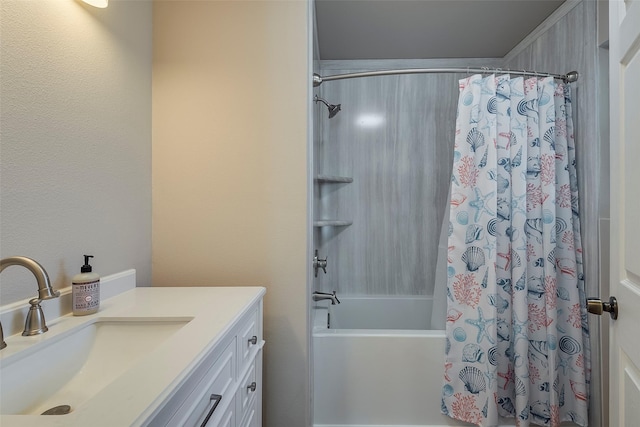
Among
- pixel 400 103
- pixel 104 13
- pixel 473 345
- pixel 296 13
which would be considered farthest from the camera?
pixel 400 103

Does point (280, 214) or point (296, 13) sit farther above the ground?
point (296, 13)

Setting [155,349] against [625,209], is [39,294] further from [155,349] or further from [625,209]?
[625,209]

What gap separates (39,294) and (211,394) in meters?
0.43

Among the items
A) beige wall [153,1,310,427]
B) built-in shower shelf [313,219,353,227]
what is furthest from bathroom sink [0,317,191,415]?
built-in shower shelf [313,219,353,227]

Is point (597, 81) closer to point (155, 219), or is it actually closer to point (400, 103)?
point (400, 103)

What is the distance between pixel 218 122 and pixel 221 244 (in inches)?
21.3

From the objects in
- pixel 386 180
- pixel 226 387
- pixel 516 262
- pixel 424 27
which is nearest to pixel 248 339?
pixel 226 387

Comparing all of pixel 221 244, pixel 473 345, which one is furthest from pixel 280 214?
pixel 473 345

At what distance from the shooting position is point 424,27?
6.32 ft

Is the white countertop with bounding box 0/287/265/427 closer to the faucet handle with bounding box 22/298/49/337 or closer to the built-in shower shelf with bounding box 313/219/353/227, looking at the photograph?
the faucet handle with bounding box 22/298/49/337

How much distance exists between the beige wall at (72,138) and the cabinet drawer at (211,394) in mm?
541

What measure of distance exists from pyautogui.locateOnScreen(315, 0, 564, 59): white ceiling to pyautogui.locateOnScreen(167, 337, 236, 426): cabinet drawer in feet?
5.99

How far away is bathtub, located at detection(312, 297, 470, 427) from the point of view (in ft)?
5.04

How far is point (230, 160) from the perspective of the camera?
4.49 ft
